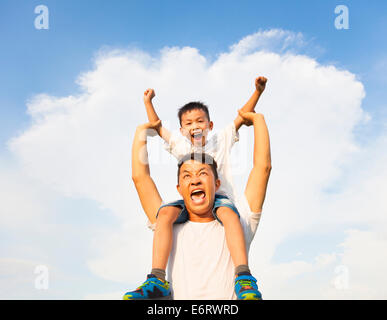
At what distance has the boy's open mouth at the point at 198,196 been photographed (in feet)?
9.09

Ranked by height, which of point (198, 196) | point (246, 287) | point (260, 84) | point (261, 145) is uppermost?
point (260, 84)

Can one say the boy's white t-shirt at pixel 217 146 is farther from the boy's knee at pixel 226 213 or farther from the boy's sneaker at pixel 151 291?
the boy's sneaker at pixel 151 291

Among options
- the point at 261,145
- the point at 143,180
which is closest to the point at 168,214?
the point at 143,180

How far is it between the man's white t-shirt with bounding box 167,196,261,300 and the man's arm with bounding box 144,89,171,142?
3.80 feet

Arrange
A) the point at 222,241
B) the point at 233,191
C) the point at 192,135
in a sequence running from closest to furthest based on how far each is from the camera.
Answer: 1. the point at 222,241
2. the point at 233,191
3. the point at 192,135

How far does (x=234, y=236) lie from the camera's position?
8.54ft

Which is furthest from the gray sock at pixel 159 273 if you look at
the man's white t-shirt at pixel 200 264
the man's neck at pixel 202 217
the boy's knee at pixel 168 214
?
the man's neck at pixel 202 217

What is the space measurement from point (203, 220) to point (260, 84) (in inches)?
63.4

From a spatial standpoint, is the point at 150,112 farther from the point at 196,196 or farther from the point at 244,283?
the point at 244,283
